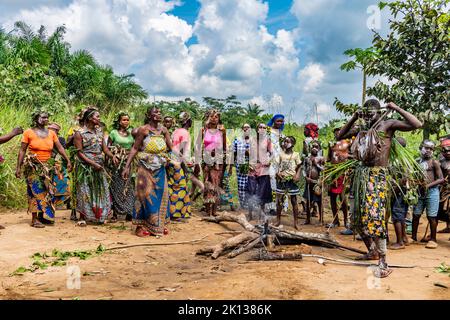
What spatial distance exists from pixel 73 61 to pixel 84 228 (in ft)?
40.2

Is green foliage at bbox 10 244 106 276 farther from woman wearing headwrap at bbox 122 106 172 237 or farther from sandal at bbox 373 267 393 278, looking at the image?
sandal at bbox 373 267 393 278

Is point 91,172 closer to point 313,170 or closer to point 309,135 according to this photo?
point 313,170

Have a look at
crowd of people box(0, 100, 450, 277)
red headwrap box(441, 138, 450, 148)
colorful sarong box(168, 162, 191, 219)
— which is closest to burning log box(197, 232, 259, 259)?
crowd of people box(0, 100, 450, 277)

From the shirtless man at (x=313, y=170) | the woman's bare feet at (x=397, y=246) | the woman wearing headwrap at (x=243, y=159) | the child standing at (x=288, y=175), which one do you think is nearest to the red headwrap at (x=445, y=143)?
the woman's bare feet at (x=397, y=246)

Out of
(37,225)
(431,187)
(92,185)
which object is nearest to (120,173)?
(92,185)

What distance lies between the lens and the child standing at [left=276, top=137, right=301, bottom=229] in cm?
725

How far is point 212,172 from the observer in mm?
8117

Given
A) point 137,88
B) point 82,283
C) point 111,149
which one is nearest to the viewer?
point 82,283

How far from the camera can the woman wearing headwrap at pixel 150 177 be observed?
246 inches

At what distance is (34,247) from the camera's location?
5.44 metres

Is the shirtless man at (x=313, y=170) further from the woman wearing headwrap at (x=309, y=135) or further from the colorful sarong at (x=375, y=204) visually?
the colorful sarong at (x=375, y=204)

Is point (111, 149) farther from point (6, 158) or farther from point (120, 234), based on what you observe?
point (6, 158)
